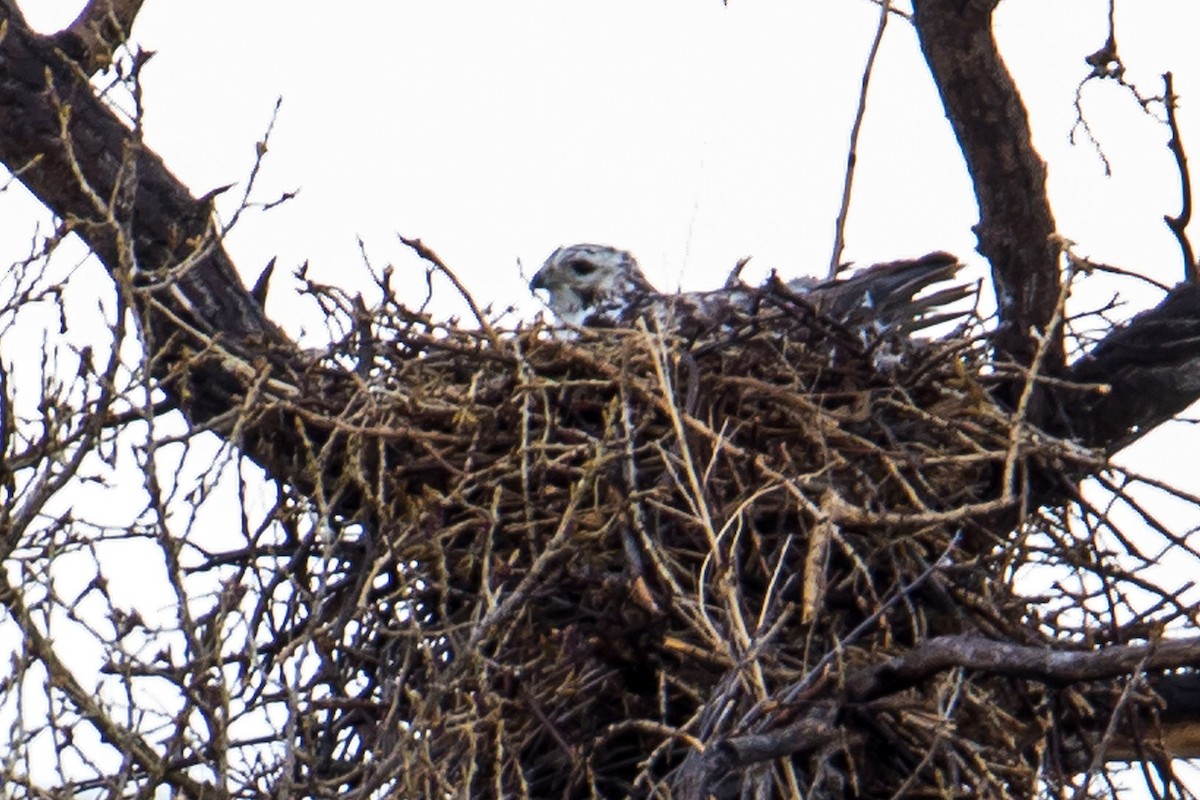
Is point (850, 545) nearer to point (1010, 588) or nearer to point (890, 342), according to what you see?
point (1010, 588)

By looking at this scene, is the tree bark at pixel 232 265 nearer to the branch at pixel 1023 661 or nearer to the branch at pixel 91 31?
the branch at pixel 91 31

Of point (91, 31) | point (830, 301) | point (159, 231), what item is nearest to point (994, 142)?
point (830, 301)

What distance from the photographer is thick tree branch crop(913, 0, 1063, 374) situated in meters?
5.18

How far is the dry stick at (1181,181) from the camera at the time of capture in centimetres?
459

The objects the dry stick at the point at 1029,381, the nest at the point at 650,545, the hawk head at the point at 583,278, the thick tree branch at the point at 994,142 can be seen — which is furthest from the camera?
the hawk head at the point at 583,278

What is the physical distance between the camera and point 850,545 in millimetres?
4797

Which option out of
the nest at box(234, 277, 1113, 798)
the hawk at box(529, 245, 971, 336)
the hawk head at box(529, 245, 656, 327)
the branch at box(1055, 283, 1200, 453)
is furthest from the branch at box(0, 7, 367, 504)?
the branch at box(1055, 283, 1200, 453)

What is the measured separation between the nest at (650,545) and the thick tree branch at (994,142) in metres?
0.28

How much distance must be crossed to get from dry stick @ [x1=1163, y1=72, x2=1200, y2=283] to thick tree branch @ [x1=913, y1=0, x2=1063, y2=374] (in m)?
0.34

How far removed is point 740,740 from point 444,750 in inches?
48.2

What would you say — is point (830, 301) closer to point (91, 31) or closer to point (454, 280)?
point (454, 280)

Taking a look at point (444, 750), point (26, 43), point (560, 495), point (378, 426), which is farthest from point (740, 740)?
point (26, 43)

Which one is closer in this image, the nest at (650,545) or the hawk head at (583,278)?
the nest at (650,545)

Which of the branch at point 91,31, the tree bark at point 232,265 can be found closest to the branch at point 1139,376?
the tree bark at point 232,265
